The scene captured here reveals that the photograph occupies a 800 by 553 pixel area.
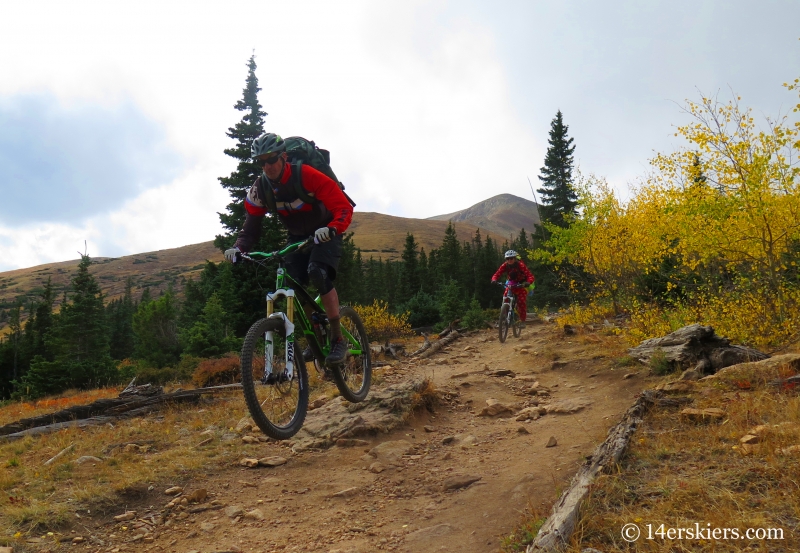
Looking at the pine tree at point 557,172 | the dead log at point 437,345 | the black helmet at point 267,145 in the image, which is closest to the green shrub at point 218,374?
the dead log at point 437,345

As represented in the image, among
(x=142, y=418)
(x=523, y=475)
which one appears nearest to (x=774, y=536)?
(x=523, y=475)

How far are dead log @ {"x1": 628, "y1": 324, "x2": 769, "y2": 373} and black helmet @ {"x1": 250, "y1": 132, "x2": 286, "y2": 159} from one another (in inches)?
248

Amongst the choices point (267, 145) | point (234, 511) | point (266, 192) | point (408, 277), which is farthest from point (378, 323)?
point (408, 277)

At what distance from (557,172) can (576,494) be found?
46.9 meters

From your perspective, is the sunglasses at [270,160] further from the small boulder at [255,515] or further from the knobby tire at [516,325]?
the knobby tire at [516,325]

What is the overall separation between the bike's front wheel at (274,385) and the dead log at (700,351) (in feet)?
18.0

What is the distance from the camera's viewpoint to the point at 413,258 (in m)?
66.1

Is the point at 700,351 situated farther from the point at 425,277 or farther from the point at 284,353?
the point at 425,277

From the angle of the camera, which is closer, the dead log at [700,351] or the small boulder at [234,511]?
the small boulder at [234,511]

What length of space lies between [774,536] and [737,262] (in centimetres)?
838

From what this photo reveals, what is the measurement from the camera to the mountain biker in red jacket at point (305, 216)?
206 inches

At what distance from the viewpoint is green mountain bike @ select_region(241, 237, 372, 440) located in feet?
16.1

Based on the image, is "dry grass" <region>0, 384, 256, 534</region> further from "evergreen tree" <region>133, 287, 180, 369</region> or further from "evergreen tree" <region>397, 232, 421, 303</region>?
"evergreen tree" <region>397, 232, 421, 303</region>

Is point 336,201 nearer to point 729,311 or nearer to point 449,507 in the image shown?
point 449,507
